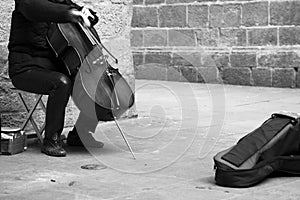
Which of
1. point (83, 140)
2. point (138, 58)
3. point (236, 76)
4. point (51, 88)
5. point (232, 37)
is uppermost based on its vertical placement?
point (51, 88)

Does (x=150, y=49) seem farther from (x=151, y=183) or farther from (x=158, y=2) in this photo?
(x=151, y=183)

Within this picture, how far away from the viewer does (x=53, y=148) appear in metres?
6.52

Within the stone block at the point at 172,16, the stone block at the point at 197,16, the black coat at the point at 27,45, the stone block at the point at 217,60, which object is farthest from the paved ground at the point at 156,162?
the stone block at the point at 172,16

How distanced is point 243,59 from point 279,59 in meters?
0.68

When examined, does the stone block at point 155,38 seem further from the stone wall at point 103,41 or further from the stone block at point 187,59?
the stone wall at point 103,41

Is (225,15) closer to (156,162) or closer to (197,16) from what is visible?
(197,16)

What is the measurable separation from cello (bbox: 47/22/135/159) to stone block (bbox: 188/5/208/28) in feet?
20.6

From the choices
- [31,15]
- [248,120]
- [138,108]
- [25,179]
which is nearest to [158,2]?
[138,108]

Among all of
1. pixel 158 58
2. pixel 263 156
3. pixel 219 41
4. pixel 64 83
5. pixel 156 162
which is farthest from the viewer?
pixel 158 58

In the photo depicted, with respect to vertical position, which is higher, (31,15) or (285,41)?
(31,15)

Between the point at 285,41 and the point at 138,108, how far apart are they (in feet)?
10.2

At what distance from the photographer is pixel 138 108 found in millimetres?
9445

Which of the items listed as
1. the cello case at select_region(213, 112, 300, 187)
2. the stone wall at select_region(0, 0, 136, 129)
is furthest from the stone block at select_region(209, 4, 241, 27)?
the cello case at select_region(213, 112, 300, 187)

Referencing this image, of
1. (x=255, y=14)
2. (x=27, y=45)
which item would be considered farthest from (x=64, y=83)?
(x=255, y=14)
